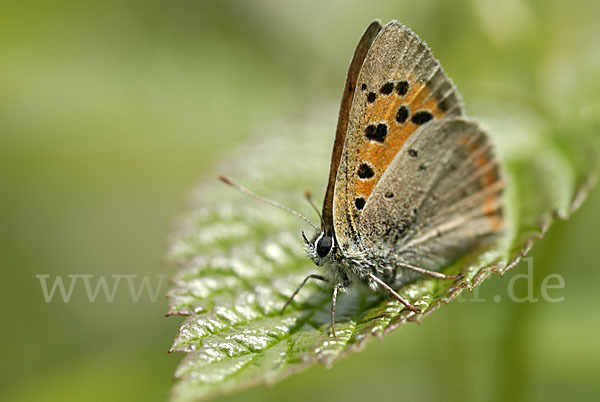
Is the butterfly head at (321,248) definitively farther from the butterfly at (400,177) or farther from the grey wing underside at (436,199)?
the grey wing underside at (436,199)

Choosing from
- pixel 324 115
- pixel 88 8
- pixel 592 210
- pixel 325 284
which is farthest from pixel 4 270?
pixel 592 210

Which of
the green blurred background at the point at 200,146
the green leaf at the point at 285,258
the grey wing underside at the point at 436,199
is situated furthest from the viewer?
the green blurred background at the point at 200,146

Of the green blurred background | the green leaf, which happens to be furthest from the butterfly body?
the green blurred background

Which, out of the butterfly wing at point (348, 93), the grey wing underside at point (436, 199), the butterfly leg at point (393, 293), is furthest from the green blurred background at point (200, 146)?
the butterfly wing at point (348, 93)

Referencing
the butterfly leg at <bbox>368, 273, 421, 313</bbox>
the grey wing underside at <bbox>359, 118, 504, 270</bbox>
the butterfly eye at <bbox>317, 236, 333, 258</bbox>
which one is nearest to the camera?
the butterfly leg at <bbox>368, 273, 421, 313</bbox>

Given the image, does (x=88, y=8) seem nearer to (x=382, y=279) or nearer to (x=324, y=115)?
(x=324, y=115)

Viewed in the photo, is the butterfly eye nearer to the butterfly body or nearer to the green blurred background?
the butterfly body

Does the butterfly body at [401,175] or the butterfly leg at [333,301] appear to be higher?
the butterfly body at [401,175]

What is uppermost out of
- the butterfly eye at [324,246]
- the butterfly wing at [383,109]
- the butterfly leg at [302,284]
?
the butterfly wing at [383,109]
